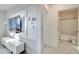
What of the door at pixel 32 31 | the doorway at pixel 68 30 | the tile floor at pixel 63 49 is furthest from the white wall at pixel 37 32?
the doorway at pixel 68 30

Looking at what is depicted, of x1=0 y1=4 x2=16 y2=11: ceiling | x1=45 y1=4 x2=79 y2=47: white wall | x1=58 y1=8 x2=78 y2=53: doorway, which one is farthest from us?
x1=58 y1=8 x2=78 y2=53: doorway

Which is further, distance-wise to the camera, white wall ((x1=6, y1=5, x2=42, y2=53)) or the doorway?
the doorway

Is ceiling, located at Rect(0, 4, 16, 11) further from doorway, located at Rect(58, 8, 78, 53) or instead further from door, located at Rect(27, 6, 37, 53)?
doorway, located at Rect(58, 8, 78, 53)

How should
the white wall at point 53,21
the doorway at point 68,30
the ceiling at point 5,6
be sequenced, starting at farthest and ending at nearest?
the doorway at point 68,30 < the white wall at point 53,21 < the ceiling at point 5,6

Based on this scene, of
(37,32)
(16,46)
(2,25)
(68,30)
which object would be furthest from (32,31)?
(68,30)

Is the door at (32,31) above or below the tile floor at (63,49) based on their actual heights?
above

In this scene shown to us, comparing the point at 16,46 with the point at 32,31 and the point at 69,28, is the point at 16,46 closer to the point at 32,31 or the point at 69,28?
the point at 32,31

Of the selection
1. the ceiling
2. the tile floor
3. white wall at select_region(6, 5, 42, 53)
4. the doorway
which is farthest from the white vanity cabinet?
the doorway

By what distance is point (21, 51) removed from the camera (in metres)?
0.96

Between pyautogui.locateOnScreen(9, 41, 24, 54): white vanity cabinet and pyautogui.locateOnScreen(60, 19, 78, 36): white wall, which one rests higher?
pyautogui.locateOnScreen(60, 19, 78, 36): white wall

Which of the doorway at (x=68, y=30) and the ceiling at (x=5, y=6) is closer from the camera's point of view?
the ceiling at (x=5, y=6)

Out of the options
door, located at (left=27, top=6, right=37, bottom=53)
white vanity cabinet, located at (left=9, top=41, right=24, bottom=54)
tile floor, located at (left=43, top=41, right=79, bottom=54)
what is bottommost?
tile floor, located at (left=43, top=41, right=79, bottom=54)

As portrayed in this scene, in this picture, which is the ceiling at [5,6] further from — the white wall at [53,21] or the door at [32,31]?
the white wall at [53,21]

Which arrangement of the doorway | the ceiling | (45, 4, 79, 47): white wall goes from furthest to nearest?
1. the doorway
2. (45, 4, 79, 47): white wall
3. the ceiling
